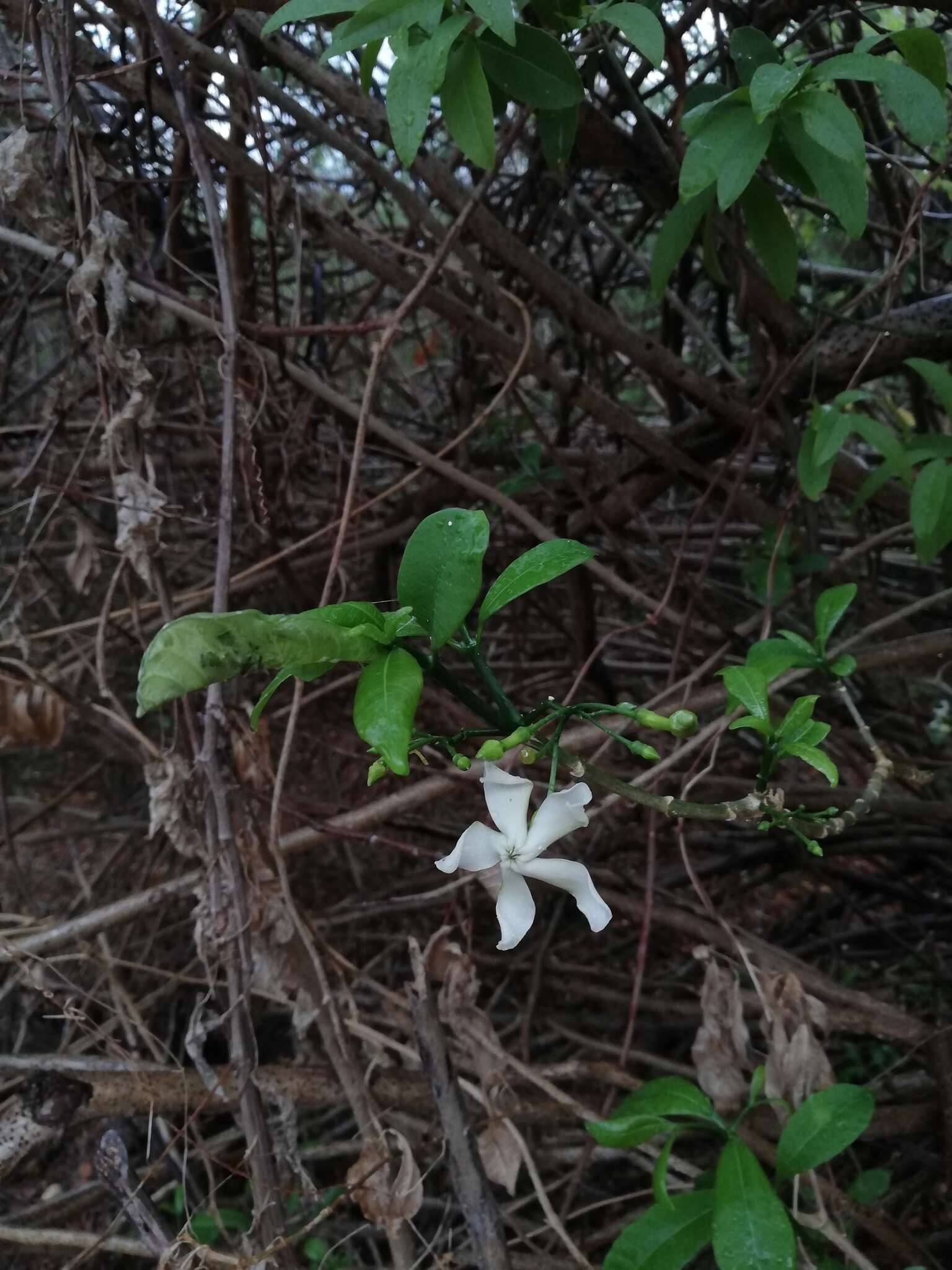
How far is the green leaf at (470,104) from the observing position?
0.90 m

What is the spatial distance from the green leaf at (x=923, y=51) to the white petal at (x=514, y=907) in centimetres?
89

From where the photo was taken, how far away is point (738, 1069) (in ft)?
3.68

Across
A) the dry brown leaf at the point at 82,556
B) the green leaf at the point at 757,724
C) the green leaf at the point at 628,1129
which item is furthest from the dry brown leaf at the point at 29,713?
the green leaf at the point at 757,724

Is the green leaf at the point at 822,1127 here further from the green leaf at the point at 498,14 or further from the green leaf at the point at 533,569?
the green leaf at the point at 498,14

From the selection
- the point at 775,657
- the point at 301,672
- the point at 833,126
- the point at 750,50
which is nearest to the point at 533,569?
the point at 301,672

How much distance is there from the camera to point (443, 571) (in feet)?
1.99

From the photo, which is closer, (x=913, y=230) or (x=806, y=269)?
(x=913, y=230)

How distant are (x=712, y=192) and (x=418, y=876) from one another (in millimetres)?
1322

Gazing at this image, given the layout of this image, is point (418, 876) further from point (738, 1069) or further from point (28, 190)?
point (28, 190)

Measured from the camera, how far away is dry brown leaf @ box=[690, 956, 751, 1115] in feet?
3.67

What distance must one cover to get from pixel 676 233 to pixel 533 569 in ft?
2.13

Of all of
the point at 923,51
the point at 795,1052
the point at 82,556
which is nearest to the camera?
the point at 923,51

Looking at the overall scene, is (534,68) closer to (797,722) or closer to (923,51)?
(923,51)

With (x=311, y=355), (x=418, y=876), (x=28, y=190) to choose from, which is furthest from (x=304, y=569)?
(x=28, y=190)
